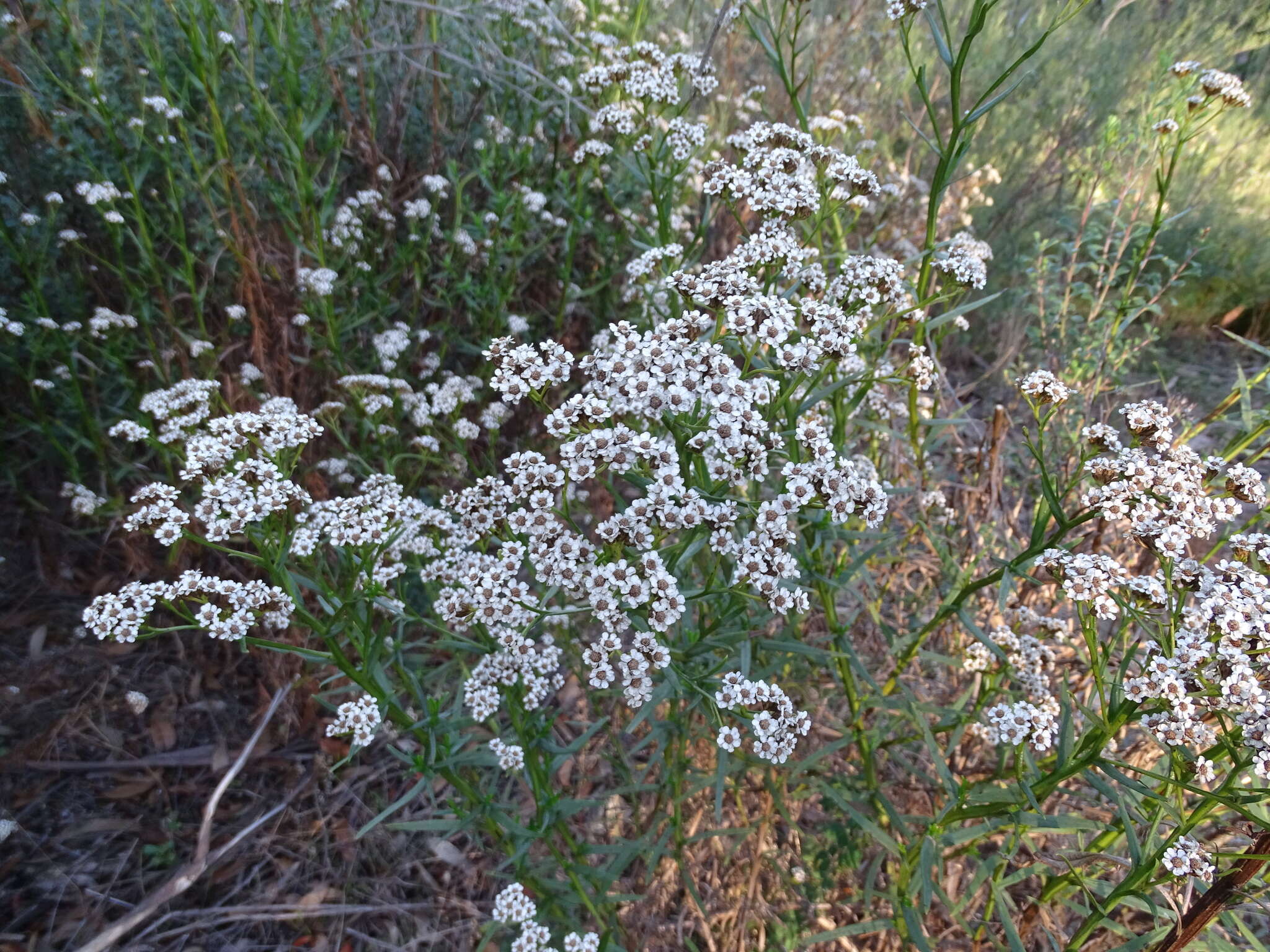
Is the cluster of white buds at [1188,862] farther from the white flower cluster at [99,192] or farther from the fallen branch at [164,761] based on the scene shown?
the white flower cluster at [99,192]

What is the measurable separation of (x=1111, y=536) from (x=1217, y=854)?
1619 millimetres

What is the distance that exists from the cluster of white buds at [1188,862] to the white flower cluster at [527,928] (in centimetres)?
128

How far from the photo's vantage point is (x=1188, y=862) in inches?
61.6

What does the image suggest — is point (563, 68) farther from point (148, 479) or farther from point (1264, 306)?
point (1264, 306)

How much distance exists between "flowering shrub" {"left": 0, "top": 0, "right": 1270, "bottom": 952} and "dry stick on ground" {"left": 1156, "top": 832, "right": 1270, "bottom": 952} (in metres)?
0.03

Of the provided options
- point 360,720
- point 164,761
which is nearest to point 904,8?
point 360,720

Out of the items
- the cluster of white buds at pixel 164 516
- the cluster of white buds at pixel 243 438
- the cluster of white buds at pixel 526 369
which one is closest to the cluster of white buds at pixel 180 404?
the cluster of white buds at pixel 243 438

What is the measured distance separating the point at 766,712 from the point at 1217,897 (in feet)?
3.11

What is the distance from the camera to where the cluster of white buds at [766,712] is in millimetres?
1736

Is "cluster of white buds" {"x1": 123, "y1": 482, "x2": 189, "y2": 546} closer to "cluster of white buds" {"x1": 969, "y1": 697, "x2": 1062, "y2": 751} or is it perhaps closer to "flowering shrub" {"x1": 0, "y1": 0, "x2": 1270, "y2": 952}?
"flowering shrub" {"x1": 0, "y1": 0, "x2": 1270, "y2": 952}

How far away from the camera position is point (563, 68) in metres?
4.21

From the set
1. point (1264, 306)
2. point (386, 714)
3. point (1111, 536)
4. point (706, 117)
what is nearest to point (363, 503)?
point (386, 714)

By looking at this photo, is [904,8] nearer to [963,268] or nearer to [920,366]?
[963,268]

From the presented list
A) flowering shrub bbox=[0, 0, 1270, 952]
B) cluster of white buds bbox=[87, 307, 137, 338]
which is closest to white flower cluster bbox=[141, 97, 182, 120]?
flowering shrub bbox=[0, 0, 1270, 952]
